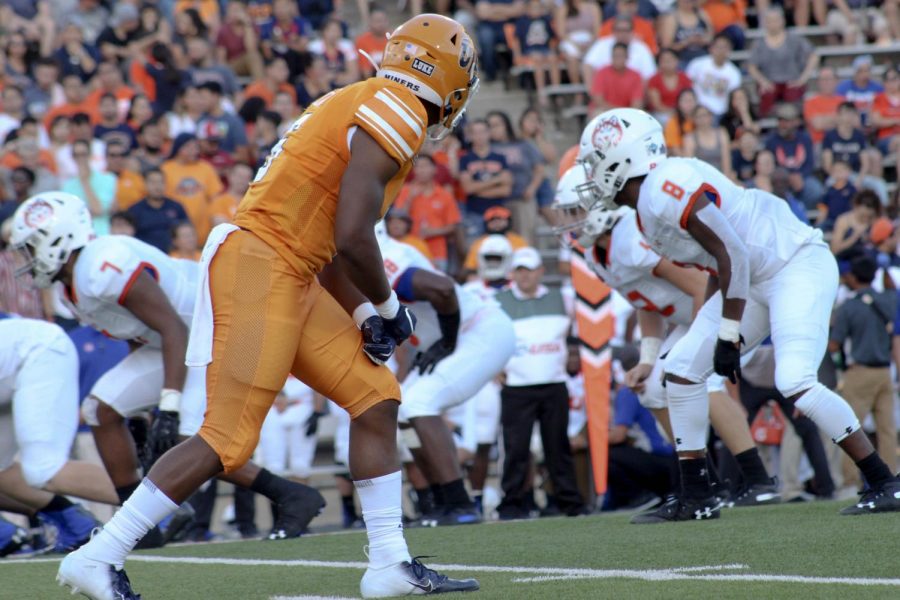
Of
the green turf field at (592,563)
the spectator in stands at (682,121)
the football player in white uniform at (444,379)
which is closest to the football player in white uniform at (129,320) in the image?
the green turf field at (592,563)

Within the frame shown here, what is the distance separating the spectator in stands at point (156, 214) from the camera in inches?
440

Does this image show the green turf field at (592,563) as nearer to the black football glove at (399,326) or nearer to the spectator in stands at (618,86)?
the black football glove at (399,326)

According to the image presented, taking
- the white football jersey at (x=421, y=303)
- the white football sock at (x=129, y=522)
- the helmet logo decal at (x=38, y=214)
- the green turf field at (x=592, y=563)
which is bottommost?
the green turf field at (x=592, y=563)

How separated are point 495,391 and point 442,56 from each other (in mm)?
6749

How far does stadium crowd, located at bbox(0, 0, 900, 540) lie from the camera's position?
34.6 feet

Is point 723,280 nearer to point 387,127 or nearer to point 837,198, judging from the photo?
point 387,127

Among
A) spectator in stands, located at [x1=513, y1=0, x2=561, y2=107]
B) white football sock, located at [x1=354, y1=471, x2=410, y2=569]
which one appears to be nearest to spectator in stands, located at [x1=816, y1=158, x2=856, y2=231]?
spectator in stands, located at [x1=513, y1=0, x2=561, y2=107]

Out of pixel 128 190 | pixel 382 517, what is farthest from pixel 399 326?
pixel 128 190

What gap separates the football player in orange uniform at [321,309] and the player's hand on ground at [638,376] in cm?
312

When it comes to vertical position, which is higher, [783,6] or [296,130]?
[783,6]

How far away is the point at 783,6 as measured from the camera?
1633 cm

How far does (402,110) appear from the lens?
4.44 m

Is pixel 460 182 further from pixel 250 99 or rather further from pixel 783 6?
pixel 783 6

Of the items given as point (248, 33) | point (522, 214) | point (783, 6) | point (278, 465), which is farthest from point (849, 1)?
point (278, 465)
